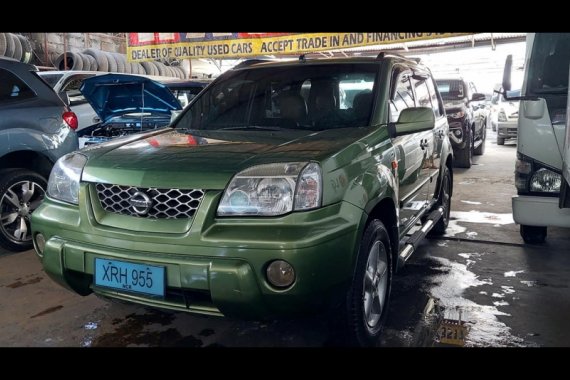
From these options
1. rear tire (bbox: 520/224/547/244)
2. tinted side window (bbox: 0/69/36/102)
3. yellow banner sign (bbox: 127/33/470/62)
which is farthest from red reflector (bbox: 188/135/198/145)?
yellow banner sign (bbox: 127/33/470/62)

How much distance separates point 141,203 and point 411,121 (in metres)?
1.59

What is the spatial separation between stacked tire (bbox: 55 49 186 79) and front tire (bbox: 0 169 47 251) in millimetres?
7554

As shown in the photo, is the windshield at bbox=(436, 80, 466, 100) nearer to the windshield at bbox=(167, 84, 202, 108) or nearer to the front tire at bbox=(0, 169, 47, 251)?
the windshield at bbox=(167, 84, 202, 108)

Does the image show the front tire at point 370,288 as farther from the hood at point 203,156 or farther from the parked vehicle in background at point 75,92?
the parked vehicle in background at point 75,92

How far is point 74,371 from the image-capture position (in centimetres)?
250

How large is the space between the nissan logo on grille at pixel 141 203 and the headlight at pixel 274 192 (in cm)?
35

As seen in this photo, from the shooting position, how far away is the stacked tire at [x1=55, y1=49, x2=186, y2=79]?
38.5 feet

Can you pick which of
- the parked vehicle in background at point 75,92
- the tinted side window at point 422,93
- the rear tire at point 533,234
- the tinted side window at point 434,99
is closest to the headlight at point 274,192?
the tinted side window at point 422,93

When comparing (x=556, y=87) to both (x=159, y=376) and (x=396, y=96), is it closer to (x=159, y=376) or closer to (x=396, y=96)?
(x=396, y=96)

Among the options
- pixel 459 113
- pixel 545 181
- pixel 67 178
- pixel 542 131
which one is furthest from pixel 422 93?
pixel 459 113

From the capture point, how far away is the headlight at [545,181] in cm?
383

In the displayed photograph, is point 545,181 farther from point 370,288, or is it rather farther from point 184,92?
point 184,92

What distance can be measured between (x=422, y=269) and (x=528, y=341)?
1.25 metres
